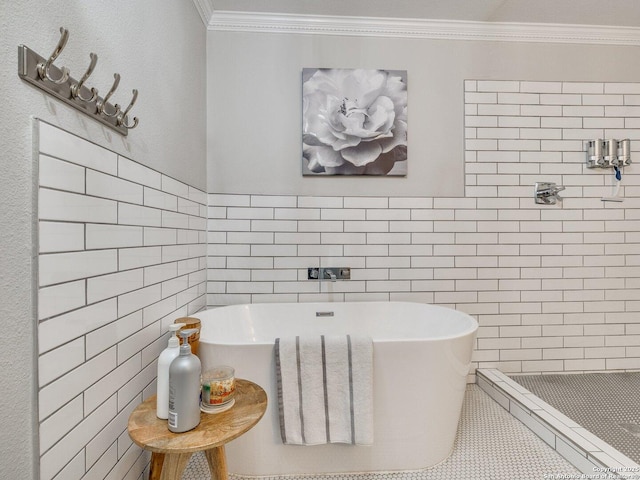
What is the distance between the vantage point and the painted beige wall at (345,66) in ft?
7.48

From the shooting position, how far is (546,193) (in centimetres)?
231

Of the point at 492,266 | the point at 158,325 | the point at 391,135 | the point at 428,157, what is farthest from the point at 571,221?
the point at 158,325

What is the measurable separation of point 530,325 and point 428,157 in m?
1.44

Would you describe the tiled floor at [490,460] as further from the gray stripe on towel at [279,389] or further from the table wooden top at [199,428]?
the table wooden top at [199,428]

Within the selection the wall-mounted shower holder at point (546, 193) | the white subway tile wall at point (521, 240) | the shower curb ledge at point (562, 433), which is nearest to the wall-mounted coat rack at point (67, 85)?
the white subway tile wall at point (521, 240)

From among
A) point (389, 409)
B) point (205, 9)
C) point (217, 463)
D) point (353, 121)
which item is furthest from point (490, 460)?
point (205, 9)

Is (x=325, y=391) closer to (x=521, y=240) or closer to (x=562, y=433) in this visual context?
(x=562, y=433)

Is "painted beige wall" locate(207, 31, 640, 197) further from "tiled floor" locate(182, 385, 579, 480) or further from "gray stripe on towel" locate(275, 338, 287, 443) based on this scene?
"tiled floor" locate(182, 385, 579, 480)

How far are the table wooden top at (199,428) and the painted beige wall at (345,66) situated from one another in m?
1.51

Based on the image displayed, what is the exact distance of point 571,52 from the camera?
2.41m

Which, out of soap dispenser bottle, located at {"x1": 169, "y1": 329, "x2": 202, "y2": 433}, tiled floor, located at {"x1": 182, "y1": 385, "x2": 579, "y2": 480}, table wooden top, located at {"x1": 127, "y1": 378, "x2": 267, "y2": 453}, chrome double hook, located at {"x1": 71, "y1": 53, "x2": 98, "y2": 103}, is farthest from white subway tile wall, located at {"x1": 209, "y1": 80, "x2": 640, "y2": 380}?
chrome double hook, located at {"x1": 71, "y1": 53, "x2": 98, "y2": 103}

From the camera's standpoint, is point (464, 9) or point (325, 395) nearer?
point (325, 395)

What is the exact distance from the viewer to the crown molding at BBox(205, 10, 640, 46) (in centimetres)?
224

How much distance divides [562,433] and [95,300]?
7.03ft
